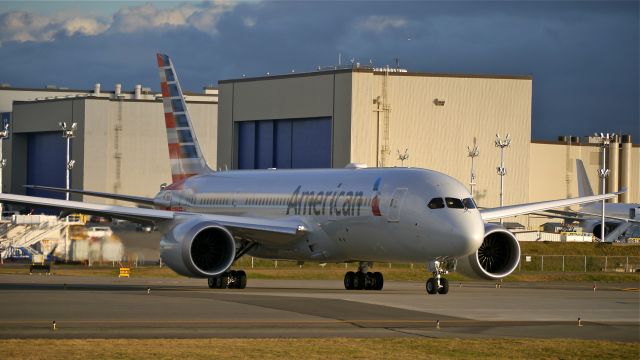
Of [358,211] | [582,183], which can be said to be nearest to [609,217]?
[582,183]

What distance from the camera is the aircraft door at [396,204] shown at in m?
39.9

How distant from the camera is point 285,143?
10444 cm

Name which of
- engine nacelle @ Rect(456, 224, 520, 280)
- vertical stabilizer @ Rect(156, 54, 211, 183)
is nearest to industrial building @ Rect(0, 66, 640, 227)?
vertical stabilizer @ Rect(156, 54, 211, 183)

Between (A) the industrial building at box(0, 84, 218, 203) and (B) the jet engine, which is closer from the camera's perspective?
(B) the jet engine

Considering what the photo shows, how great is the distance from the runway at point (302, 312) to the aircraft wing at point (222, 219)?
200cm

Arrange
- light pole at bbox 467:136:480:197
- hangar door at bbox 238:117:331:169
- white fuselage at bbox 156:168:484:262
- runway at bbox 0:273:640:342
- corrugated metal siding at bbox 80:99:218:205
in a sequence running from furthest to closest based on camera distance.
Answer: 1. corrugated metal siding at bbox 80:99:218:205
2. hangar door at bbox 238:117:331:169
3. light pole at bbox 467:136:480:197
4. white fuselage at bbox 156:168:484:262
5. runway at bbox 0:273:640:342

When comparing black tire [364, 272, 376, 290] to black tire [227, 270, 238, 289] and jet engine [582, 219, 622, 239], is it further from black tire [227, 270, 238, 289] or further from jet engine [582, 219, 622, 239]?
jet engine [582, 219, 622, 239]

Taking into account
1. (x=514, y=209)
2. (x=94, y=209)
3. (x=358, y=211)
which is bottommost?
(x=94, y=209)

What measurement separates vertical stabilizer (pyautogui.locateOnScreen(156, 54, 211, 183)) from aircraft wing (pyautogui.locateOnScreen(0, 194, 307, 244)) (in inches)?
372

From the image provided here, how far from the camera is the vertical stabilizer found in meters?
54.0

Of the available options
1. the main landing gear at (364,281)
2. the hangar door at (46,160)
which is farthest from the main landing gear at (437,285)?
the hangar door at (46,160)

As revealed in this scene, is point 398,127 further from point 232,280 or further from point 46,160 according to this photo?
point 232,280

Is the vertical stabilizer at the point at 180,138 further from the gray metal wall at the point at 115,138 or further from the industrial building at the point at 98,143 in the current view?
the gray metal wall at the point at 115,138

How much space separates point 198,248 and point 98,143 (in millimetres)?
88980
